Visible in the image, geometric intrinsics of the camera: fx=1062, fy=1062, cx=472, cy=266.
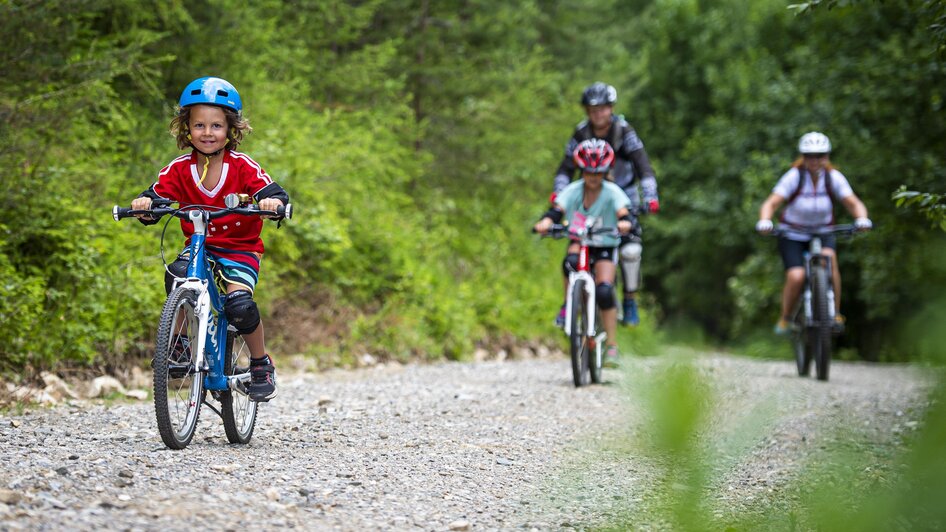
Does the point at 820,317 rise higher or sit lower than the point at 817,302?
lower

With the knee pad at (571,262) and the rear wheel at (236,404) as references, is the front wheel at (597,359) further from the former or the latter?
the rear wheel at (236,404)

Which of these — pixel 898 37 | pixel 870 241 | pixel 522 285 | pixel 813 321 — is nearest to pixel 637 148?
pixel 813 321

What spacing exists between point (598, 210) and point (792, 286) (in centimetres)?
306

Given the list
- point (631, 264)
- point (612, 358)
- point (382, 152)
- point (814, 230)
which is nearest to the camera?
point (612, 358)

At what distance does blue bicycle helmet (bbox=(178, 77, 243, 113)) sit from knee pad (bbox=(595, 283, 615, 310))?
4572mm

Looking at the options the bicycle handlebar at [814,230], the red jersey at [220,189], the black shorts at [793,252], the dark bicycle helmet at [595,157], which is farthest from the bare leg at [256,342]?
the black shorts at [793,252]

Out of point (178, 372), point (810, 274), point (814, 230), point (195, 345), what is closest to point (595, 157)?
point (814, 230)

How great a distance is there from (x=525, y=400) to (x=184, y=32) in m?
4.95

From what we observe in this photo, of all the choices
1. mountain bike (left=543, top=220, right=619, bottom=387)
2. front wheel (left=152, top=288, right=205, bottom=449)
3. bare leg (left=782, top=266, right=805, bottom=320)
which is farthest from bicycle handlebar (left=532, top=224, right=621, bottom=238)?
front wheel (left=152, top=288, right=205, bottom=449)

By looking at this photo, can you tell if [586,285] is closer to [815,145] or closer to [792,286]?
[792,286]

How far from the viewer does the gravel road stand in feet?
10.7

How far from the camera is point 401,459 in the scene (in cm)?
514

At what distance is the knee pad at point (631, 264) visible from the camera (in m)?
9.85

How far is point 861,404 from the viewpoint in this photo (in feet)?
29.5
